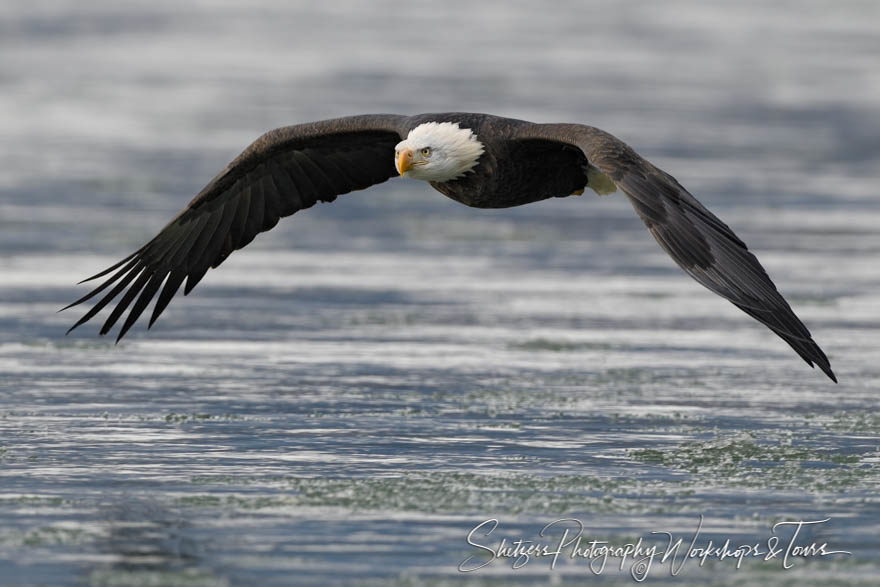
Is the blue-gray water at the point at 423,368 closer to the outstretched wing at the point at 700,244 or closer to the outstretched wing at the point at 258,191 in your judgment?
the outstretched wing at the point at 258,191

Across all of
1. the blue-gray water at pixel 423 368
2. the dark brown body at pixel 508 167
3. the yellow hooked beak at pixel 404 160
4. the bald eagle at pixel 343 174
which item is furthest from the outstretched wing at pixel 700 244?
the yellow hooked beak at pixel 404 160

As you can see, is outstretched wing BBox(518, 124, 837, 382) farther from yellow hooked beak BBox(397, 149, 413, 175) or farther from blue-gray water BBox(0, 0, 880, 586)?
yellow hooked beak BBox(397, 149, 413, 175)

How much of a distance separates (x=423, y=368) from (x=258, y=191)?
110 cm

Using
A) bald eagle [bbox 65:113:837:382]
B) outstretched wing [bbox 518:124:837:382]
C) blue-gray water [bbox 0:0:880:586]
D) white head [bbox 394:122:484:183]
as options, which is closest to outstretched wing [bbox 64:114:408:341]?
bald eagle [bbox 65:113:837:382]

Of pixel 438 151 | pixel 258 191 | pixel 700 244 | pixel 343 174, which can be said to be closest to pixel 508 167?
pixel 438 151

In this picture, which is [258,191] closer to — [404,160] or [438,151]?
[404,160]

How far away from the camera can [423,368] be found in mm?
9312

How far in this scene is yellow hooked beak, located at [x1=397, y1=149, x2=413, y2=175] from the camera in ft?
28.7

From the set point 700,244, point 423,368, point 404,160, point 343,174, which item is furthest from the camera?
point 343,174

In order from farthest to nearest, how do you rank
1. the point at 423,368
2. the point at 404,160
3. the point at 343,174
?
1. the point at 343,174
2. the point at 423,368
3. the point at 404,160

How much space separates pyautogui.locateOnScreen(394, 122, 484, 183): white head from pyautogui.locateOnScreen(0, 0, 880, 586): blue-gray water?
939 millimetres

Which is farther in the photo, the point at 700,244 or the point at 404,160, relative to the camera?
the point at 404,160

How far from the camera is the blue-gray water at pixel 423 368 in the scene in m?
6.61

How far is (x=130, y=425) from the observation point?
8.11 metres
